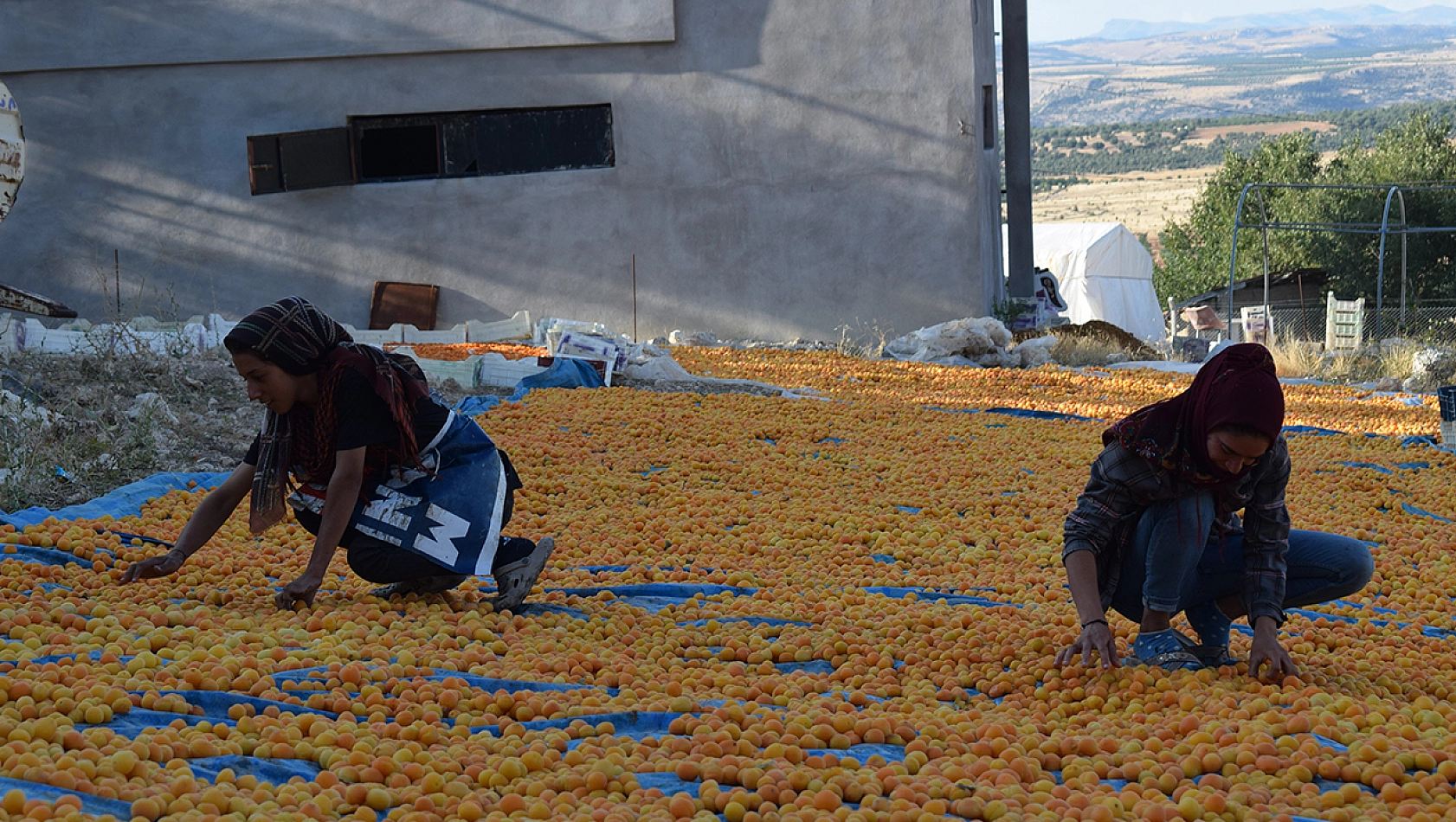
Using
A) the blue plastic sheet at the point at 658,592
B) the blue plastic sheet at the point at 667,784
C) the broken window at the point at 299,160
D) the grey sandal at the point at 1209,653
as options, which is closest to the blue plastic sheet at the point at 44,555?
the blue plastic sheet at the point at 658,592

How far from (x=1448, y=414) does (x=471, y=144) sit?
32.1 feet

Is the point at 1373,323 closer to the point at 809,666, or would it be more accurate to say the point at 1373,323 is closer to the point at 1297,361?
the point at 1297,361

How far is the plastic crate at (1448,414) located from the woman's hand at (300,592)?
6.89 meters

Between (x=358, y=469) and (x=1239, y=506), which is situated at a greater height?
(x=358, y=469)

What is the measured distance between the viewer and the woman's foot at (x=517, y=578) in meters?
3.68

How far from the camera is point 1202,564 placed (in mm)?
3061

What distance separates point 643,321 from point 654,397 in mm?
4589

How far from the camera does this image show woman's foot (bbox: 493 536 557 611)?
368cm

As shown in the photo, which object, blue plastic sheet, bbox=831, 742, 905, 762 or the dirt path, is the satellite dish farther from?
the dirt path

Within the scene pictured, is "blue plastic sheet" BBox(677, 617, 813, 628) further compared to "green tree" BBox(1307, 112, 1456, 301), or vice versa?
"green tree" BBox(1307, 112, 1456, 301)

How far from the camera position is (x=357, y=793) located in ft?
7.20

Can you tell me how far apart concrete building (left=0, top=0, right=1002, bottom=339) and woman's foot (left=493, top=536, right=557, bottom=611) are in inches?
374

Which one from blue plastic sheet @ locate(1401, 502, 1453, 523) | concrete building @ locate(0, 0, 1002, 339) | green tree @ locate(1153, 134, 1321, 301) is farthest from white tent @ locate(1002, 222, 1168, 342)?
blue plastic sheet @ locate(1401, 502, 1453, 523)

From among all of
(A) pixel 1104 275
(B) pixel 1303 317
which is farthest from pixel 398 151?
(A) pixel 1104 275
